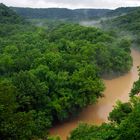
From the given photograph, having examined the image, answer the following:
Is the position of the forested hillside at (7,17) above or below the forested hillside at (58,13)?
above

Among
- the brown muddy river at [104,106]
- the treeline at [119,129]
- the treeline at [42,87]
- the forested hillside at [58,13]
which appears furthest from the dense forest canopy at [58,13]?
the treeline at [119,129]

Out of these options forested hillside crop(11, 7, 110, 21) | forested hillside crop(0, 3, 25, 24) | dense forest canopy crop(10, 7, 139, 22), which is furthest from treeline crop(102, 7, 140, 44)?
forested hillside crop(11, 7, 110, 21)

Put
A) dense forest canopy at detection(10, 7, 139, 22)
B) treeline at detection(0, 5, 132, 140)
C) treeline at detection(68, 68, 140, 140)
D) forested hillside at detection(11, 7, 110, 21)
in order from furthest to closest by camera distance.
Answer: forested hillside at detection(11, 7, 110, 21) → dense forest canopy at detection(10, 7, 139, 22) → treeline at detection(0, 5, 132, 140) → treeline at detection(68, 68, 140, 140)

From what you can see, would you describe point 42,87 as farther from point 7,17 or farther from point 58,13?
point 58,13

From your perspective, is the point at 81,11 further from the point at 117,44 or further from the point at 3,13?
the point at 117,44

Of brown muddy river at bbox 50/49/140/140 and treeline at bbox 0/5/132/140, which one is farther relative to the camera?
brown muddy river at bbox 50/49/140/140

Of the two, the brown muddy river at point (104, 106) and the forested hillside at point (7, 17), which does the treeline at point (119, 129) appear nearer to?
the brown muddy river at point (104, 106)

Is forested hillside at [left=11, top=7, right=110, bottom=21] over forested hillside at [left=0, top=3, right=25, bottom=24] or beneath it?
beneath

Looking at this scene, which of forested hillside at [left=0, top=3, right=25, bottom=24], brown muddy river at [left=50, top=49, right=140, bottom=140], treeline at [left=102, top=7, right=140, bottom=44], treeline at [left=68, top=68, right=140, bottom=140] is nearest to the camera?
treeline at [left=68, top=68, right=140, bottom=140]

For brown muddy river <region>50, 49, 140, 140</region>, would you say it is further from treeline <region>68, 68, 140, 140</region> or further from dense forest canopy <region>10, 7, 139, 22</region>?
dense forest canopy <region>10, 7, 139, 22</region>
